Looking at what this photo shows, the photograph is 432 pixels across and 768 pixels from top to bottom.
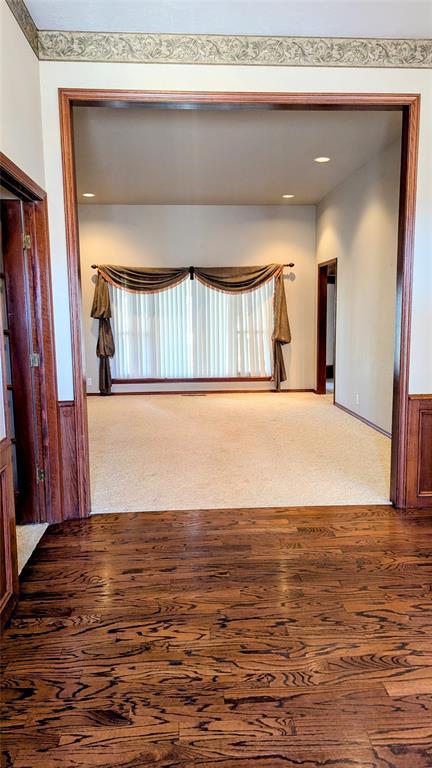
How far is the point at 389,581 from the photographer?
8.00 ft

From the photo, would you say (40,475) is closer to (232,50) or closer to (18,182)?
(18,182)

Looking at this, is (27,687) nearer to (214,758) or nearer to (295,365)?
(214,758)

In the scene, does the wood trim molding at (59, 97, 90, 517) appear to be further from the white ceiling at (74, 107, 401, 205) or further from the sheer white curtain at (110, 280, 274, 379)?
the sheer white curtain at (110, 280, 274, 379)

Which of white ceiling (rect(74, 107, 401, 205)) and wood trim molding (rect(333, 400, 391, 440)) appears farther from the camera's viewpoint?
wood trim molding (rect(333, 400, 391, 440))

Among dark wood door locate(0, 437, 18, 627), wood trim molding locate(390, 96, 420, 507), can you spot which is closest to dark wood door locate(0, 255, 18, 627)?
dark wood door locate(0, 437, 18, 627)

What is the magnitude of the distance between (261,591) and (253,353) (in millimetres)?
5970

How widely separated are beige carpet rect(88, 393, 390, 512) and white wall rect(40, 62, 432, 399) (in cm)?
118

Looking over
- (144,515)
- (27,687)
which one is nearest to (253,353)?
(144,515)

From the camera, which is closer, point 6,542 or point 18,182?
point 6,542

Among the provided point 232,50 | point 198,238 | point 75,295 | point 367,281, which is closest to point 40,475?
point 75,295

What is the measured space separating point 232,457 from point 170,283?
4.15 meters

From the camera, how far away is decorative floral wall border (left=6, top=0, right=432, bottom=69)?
2.88m

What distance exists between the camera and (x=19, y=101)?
8.38 feet

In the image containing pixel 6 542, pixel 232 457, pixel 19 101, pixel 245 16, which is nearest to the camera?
pixel 6 542
